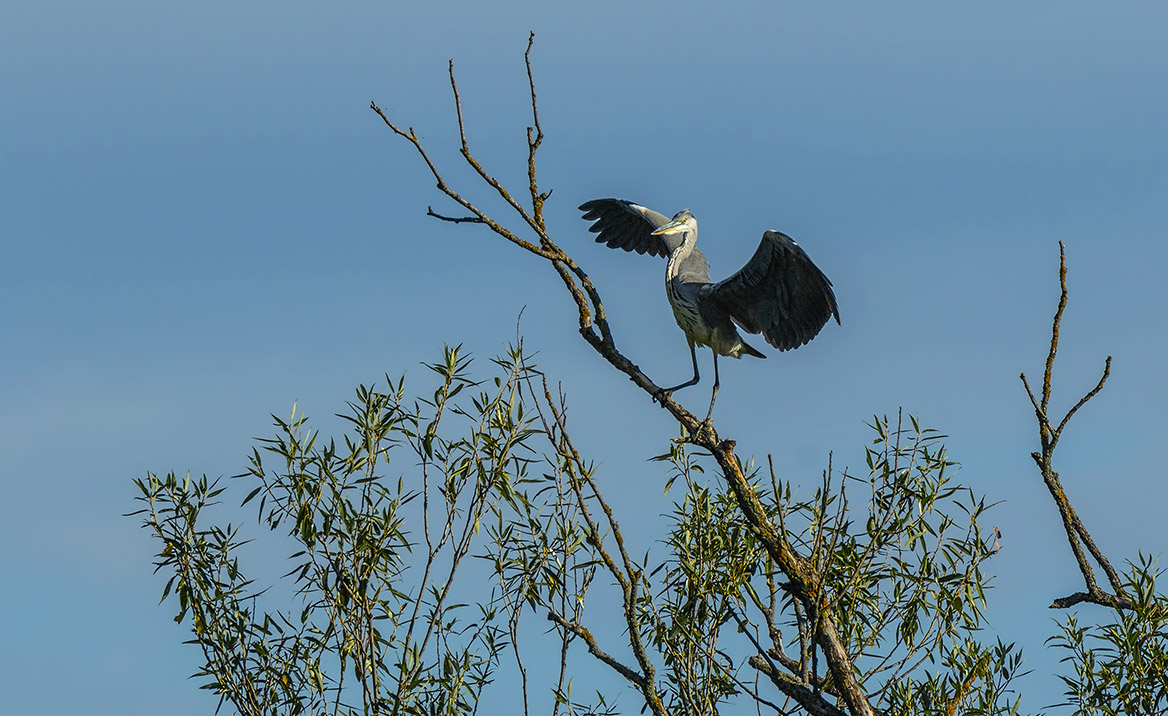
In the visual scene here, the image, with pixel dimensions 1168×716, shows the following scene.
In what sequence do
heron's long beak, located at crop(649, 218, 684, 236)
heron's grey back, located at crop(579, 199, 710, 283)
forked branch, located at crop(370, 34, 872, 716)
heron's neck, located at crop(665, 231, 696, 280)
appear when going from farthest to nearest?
heron's grey back, located at crop(579, 199, 710, 283), heron's long beak, located at crop(649, 218, 684, 236), heron's neck, located at crop(665, 231, 696, 280), forked branch, located at crop(370, 34, 872, 716)

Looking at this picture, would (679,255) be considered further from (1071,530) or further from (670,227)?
(1071,530)

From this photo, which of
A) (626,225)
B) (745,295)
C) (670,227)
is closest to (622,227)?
(626,225)

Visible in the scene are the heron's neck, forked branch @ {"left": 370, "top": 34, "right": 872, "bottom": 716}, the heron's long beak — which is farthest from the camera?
the heron's long beak

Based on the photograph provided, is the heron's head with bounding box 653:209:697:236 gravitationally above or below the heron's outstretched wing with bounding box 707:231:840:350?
above

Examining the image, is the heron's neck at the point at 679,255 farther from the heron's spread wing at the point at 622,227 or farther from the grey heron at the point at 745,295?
the heron's spread wing at the point at 622,227

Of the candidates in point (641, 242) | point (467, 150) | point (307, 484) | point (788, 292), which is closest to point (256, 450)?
point (307, 484)

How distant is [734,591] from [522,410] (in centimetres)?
126

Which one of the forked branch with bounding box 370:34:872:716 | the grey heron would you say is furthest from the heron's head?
the forked branch with bounding box 370:34:872:716

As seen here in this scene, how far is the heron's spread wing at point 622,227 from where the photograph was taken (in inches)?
400

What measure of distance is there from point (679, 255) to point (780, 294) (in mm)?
1310

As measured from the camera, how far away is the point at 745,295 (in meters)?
8.11

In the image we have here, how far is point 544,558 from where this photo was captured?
5941mm

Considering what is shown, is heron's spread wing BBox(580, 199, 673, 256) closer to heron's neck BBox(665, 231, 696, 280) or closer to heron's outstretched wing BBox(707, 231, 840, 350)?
heron's neck BBox(665, 231, 696, 280)

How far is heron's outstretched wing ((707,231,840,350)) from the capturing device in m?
7.49
